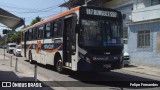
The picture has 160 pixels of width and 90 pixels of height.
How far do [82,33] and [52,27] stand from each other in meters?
4.61

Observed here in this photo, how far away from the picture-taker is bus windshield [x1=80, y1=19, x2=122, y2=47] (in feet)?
43.2

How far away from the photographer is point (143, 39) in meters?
25.2

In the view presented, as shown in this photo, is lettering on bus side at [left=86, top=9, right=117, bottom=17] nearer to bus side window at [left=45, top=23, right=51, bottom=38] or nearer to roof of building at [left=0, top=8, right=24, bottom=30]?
roof of building at [left=0, top=8, right=24, bottom=30]

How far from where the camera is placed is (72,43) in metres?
13.9

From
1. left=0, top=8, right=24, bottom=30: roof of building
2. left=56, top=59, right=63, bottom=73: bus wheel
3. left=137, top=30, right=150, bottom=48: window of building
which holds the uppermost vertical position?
left=0, top=8, right=24, bottom=30: roof of building

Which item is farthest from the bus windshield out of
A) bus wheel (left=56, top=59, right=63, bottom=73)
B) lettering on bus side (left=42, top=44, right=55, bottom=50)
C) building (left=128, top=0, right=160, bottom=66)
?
building (left=128, top=0, right=160, bottom=66)

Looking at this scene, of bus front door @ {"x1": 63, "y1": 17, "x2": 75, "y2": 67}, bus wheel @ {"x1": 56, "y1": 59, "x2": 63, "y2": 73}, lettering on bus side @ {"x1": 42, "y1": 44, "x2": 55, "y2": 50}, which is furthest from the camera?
lettering on bus side @ {"x1": 42, "y1": 44, "x2": 55, "y2": 50}

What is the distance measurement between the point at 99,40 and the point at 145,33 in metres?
12.6

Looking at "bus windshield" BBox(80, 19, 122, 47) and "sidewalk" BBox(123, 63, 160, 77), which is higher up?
"bus windshield" BBox(80, 19, 122, 47)

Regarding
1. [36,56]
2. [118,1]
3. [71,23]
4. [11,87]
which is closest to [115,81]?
[71,23]

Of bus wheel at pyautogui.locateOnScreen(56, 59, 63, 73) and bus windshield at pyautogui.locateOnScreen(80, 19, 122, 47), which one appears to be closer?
bus windshield at pyautogui.locateOnScreen(80, 19, 122, 47)

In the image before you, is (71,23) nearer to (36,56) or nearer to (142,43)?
(36,56)

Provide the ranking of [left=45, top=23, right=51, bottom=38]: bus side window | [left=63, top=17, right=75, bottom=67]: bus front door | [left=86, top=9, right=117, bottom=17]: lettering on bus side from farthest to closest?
[left=45, top=23, right=51, bottom=38]: bus side window → [left=63, top=17, right=75, bottom=67]: bus front door → [left=86, top=9, right=117, bottom=17]: lettering on bus side

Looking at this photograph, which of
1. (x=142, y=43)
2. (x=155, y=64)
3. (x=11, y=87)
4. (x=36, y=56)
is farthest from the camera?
(x=142, y=43)
